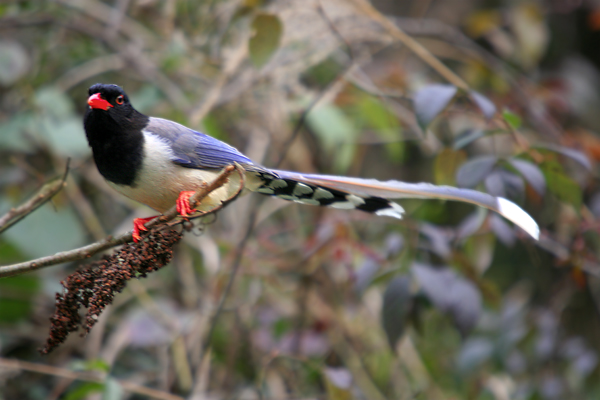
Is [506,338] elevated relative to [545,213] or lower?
lower

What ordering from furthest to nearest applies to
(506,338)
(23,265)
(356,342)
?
(356,342)
(506,338)
(23,265)

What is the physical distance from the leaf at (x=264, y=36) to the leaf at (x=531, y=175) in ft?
3.82

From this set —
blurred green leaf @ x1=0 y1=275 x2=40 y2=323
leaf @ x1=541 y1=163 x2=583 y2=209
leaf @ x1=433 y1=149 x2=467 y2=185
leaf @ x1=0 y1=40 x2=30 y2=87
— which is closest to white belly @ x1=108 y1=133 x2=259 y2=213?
leaf @ x1=433 y1=149 x2=467 y2=185

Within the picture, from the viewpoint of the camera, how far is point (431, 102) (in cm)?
196

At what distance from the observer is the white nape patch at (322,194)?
198 centimetres

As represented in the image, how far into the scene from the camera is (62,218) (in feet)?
Result: 9.21

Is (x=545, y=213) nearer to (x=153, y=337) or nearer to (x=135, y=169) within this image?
(x=135, y=169)

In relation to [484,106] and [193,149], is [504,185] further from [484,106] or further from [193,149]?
[193,149]

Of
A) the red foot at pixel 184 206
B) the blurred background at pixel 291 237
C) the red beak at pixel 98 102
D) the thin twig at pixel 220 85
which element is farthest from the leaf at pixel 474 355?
the red beak at pixel 98 102

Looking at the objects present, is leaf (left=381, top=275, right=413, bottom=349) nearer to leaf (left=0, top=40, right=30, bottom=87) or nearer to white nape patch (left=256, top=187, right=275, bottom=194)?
white nape patch (left=256, top=187, right=275, bottom=194)

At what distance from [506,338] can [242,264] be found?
1606 mm

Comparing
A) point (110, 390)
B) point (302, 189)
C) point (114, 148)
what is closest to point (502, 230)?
point (302, 189)

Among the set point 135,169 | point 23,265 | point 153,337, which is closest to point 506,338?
point 153,337

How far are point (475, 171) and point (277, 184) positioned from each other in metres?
0.76
